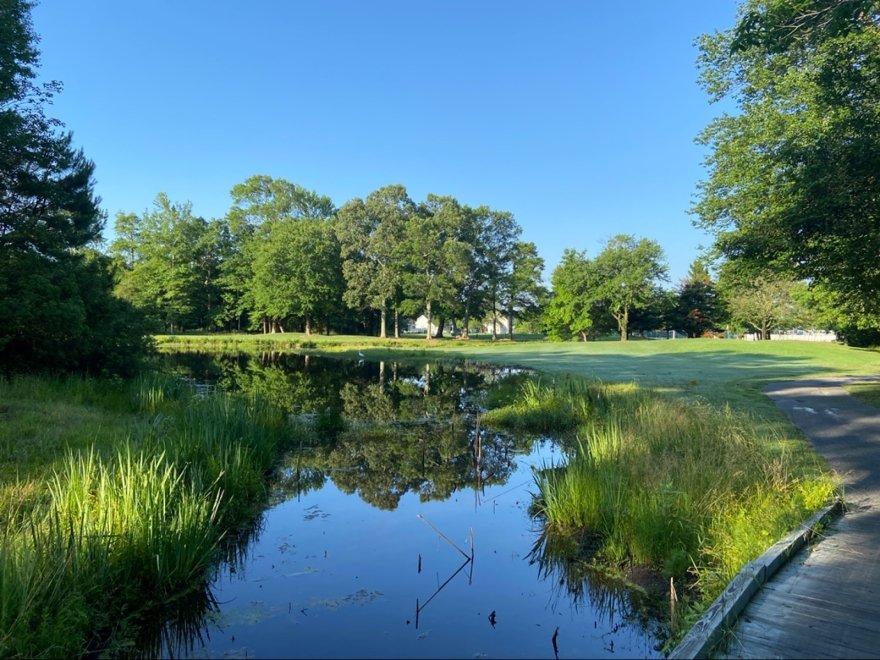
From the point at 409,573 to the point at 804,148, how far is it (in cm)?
1180

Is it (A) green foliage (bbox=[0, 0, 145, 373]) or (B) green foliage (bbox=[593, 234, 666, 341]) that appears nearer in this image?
(A) green foliage (bbox=[0, 0, 145, 373])

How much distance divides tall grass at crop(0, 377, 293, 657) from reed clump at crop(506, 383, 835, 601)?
4.07 meters

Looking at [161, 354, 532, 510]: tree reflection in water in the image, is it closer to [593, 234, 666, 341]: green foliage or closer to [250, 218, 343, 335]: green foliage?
[250, 218, 343, 335]: green foliage

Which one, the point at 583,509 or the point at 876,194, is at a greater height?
the point at 876,194

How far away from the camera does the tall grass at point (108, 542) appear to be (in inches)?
150

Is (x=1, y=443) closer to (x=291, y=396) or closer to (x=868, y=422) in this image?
(x=291, y=396)

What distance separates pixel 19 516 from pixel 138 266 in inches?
2471

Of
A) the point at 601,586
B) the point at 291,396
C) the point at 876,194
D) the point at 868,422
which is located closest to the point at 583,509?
the point at 601,586

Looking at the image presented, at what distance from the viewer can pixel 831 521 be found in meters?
5.75

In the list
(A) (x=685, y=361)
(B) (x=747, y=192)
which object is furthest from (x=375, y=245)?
(B) (x=747, y=192)

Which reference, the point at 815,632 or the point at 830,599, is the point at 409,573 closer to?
the point at 815,632

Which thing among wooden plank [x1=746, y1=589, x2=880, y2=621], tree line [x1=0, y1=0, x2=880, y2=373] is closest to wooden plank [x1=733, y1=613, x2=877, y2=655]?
wooden plank [x1=746, y1=589, x2=880, y2=621]

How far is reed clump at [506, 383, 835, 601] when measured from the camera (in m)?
5.32

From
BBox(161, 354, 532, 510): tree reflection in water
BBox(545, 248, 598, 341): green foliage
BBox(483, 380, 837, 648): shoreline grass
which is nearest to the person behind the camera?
BBox(483, 380, 837, 648): shoreline grass
